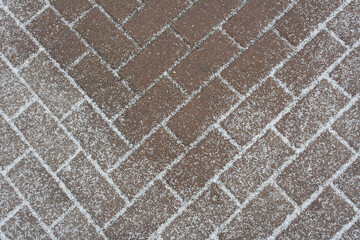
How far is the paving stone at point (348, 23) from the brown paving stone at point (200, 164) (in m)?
1.09

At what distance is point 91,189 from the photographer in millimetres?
2090

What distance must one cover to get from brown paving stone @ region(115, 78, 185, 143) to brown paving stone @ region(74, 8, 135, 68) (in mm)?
325

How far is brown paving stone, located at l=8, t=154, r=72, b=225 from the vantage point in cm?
207

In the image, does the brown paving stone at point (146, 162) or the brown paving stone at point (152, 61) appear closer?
the brown paving stone at point (146, 162)

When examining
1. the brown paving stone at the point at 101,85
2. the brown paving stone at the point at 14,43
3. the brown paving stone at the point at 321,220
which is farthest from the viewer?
the brown paving stone at the point at 14,43

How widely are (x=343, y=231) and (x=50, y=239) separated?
71.5 inches

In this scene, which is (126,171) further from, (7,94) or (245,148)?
(7,94)

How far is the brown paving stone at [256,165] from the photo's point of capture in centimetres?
205

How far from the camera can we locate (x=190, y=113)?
2152mm

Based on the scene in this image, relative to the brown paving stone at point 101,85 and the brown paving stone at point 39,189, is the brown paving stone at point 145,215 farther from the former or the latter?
the brown paving stone at point 101,85

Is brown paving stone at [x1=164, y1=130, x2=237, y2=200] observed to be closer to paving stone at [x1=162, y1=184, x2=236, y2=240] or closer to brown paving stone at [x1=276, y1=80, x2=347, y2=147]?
paving stone at [x1=162, y1=184, x2=236, y2=240]

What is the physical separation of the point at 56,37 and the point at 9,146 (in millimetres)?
822

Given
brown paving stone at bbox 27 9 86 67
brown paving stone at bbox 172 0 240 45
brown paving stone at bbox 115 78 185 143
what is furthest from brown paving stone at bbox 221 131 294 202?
brown paving stone at bbox 27 9 86 67

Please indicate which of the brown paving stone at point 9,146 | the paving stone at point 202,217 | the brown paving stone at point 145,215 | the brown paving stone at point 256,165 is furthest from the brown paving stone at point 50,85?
the brown paving stone at point 256,165
